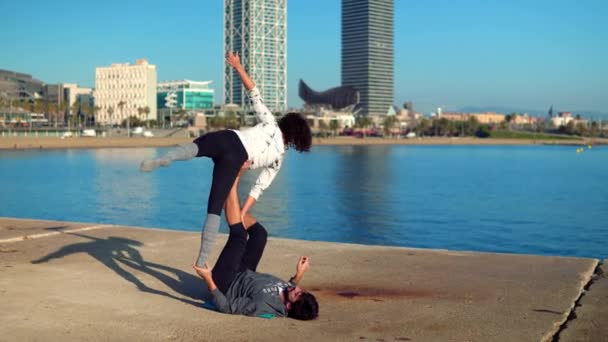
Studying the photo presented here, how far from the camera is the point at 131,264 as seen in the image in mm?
7711

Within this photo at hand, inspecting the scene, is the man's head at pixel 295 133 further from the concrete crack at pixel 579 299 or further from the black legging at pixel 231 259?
the concrete crack at pixel 579 299

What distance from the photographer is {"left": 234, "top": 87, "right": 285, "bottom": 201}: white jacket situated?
5.50 m

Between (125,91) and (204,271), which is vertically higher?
(125,91)

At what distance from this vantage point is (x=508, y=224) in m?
25.5

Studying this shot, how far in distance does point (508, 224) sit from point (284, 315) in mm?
21310

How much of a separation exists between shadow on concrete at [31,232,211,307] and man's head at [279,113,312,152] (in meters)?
1.51

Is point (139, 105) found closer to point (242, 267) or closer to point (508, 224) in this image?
point (508, 224)

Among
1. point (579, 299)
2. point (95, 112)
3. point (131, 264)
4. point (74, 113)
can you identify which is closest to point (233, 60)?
point (131, 264)

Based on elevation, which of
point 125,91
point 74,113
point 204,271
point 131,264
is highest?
point 125,91

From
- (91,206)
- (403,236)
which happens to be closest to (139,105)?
(91,206)

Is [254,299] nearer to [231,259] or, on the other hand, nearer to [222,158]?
[231,259]

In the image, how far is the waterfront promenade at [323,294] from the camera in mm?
5078

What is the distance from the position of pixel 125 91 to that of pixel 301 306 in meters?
182

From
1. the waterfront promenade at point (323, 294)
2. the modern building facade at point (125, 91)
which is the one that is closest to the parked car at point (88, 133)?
the modern building facade at point (125, 91)
